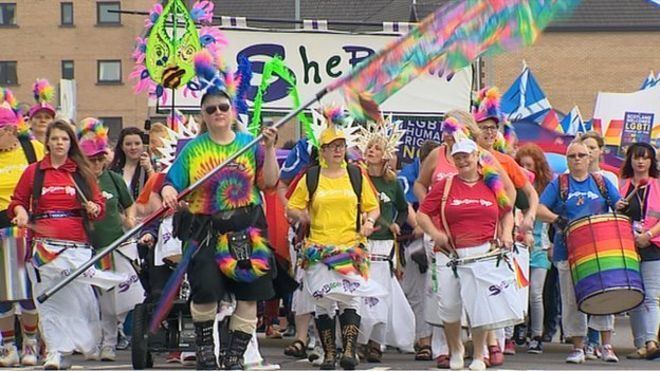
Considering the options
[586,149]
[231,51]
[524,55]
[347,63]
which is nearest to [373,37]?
[347,63]

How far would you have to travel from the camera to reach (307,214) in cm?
1121

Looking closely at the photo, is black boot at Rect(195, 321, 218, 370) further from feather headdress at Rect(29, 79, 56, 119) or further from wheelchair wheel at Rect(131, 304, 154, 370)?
feather headdress at Rect(29, 79, 56, 119)

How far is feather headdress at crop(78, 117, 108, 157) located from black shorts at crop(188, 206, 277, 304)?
2.43 m

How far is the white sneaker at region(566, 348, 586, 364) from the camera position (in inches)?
472

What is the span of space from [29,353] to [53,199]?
1.27 metres

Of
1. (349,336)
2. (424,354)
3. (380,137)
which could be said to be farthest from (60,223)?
(424,354)

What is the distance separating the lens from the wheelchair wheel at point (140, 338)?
10.8 meters

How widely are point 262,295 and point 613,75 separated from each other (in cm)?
5378

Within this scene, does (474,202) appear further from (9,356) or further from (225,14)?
(225,14)

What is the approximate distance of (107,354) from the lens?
11906 millimetres

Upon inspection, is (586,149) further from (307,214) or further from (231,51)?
(231,51)

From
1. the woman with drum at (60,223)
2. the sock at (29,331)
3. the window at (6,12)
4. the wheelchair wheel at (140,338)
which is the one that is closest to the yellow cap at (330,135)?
the woman with drum at (60,223)

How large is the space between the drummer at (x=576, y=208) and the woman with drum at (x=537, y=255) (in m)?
0.56

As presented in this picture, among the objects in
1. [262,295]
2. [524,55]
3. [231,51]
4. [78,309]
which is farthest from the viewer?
[524,55]
